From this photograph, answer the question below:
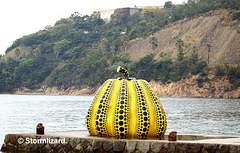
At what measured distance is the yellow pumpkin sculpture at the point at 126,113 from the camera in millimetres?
14344

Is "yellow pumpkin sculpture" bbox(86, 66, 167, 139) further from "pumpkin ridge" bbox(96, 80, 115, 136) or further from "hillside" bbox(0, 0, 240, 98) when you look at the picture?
"hillside" bbox(0, 0, 240, 98)

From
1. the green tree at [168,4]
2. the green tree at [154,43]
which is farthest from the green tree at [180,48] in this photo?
the green tree at [168,4]

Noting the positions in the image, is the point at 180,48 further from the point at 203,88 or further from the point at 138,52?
the point at 138,52

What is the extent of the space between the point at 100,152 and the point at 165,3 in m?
180

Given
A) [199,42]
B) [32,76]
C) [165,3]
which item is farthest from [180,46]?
[165,3]

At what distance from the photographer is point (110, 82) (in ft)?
50.6

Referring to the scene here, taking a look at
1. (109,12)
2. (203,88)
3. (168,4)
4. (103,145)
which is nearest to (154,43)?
(203,88)

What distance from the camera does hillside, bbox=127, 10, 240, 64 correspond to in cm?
11112

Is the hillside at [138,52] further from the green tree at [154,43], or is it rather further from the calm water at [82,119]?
the calm water at [82,119]

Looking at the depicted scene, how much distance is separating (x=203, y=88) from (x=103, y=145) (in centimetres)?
9757

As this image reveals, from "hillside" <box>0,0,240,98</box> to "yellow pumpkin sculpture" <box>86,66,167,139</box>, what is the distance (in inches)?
3591

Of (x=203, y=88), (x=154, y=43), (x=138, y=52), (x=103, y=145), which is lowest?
(x=203, y=88)

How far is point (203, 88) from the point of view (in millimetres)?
108688

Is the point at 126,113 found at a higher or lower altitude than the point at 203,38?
higher
